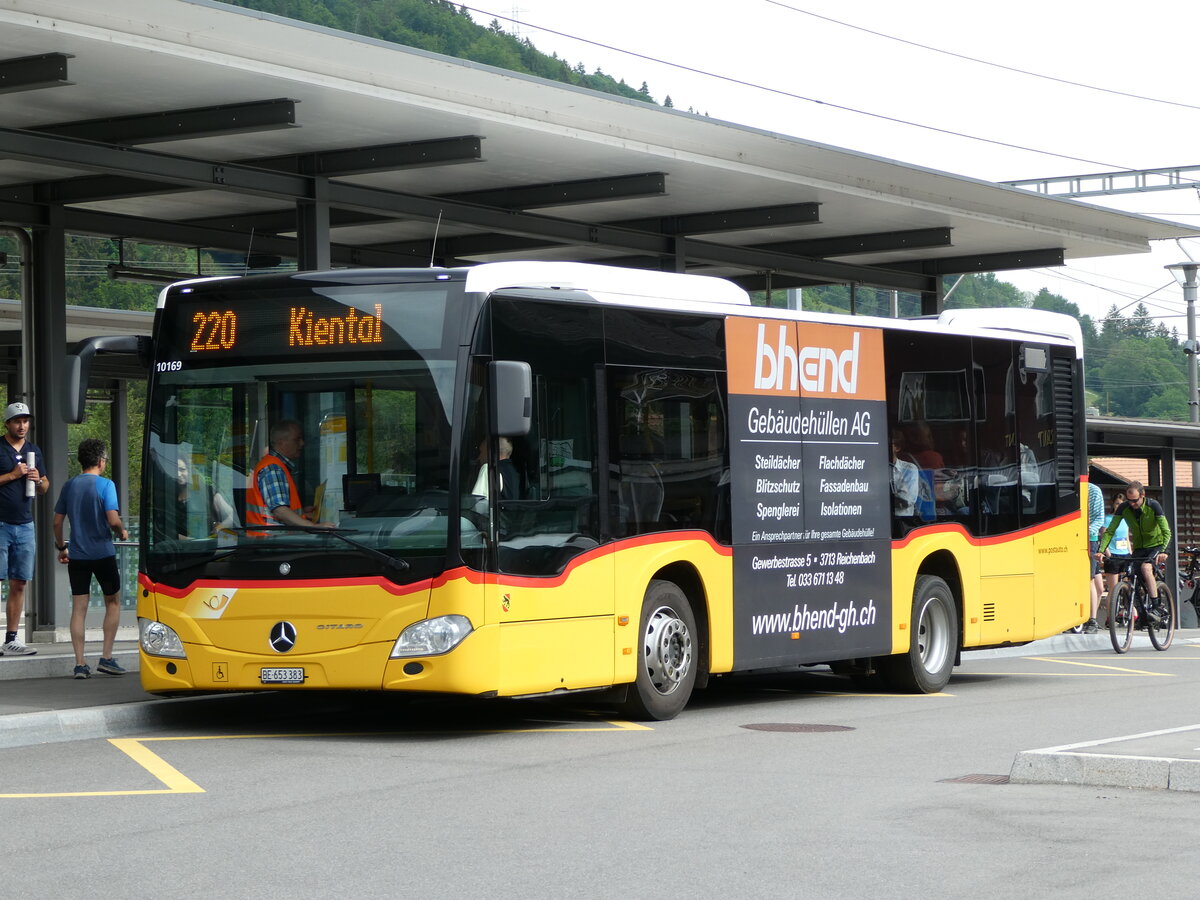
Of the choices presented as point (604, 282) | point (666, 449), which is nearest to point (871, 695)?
point (666, 449)

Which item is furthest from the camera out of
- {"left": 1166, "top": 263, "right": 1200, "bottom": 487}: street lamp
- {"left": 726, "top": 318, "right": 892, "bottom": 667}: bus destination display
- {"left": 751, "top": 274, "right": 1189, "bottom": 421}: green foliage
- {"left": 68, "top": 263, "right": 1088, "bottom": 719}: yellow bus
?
{"left": 751, "top": 274, "right": 1189, "bottom": 421}: green foliage

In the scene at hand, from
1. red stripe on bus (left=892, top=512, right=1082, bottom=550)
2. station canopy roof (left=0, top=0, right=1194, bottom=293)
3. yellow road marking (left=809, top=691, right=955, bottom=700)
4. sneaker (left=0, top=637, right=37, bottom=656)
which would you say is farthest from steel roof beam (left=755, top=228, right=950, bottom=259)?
sneaker (left=0, top=637, right=37, bottom=656)

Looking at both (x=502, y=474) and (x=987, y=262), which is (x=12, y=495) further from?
(x=987, y=262)

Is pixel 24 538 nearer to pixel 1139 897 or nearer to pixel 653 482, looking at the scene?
pixel 653 482

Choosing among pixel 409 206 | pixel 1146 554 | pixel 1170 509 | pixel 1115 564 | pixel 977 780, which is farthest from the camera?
pixel 1170 509

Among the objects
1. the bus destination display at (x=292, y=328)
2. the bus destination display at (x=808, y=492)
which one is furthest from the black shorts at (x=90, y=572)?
the bus destination display at (x=808, y=492)

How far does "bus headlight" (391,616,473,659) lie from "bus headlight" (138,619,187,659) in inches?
61.3

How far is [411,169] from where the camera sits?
17781 mm

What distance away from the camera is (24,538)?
14.8 meters

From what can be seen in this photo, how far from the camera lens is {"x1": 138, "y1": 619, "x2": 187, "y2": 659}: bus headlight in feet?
38.3

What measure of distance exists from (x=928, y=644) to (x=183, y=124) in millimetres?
7751

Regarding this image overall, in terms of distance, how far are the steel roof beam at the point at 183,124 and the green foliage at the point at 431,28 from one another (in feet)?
140

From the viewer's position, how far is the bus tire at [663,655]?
1238 cm

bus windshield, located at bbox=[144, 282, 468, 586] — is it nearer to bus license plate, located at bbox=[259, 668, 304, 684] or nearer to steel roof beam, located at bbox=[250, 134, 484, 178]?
bus license plate, located at bbox=[259, 668, 304, 684]
